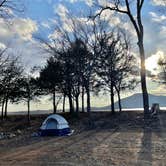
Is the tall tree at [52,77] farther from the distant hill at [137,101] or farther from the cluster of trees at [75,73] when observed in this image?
the distant hill at [137,101]

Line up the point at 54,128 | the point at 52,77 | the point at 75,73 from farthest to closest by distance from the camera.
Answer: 1. the point at 52,77
2. the point at 75,73
3. the point at 54,128

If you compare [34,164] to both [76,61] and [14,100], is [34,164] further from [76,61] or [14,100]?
[14,100]

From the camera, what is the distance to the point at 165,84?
163 feet

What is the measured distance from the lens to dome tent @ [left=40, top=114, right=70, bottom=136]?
20.6 meters

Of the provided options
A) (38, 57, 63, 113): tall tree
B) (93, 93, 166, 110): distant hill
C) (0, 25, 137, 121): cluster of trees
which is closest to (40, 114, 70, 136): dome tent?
(0, 25, 137, 121): cluster of trees

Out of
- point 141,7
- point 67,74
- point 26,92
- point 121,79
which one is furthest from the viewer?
point 26,92

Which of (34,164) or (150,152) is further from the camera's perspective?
(150,152)

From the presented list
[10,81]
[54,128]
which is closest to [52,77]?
[10,81]

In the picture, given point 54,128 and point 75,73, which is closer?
point 54,128

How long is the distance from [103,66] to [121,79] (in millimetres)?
3823

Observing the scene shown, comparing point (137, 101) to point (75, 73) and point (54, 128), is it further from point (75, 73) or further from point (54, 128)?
point (54, 128)

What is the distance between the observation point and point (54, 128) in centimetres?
2070

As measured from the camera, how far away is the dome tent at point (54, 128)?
20.6 m

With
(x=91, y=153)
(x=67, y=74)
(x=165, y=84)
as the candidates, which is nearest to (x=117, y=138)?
(x=91, y=153)
